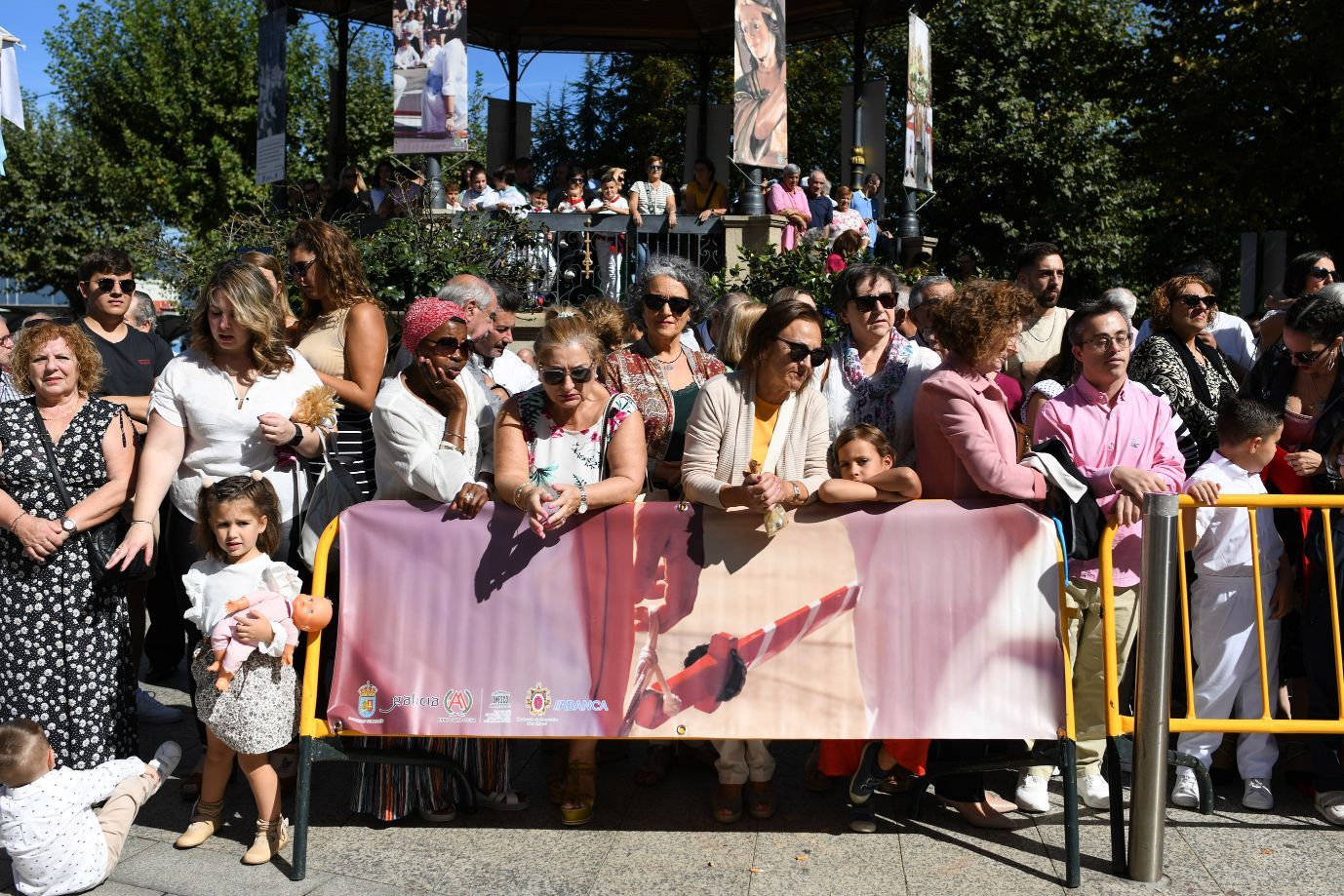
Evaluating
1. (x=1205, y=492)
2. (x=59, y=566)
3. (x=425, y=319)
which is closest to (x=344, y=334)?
(x=425, y=319)

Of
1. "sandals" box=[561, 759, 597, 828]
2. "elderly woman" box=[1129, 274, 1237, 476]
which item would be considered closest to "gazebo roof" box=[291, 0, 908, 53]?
"elderly woman" box=[1129, 274, 1237, 476]

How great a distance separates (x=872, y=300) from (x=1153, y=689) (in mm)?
1857

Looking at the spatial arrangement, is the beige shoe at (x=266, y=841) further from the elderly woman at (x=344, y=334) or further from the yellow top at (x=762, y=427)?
the yellow top at (x=762, y=427)

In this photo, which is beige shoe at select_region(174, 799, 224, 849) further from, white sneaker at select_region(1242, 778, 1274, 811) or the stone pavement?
white sneaker at select_region(1242, 778, 1274, 811)

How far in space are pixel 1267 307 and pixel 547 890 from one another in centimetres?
666

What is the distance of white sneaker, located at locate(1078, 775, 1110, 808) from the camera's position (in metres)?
4.64

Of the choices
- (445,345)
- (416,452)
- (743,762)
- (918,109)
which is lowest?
(743,762)

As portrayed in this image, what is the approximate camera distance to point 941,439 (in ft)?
14.5

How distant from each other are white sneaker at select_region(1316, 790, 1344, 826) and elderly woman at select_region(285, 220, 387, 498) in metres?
3.93

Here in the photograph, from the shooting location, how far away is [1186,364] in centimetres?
570

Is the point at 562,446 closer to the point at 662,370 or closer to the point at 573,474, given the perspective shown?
the point at 573,474

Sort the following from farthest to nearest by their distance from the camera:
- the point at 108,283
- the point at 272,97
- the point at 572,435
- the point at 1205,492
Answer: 1. the point at 272,97
2. the point at 108,283
3. the point at 572,435
4. the point at 1205,492

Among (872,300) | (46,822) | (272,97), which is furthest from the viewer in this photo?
(272,97)

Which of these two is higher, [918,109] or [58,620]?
[918,109]
